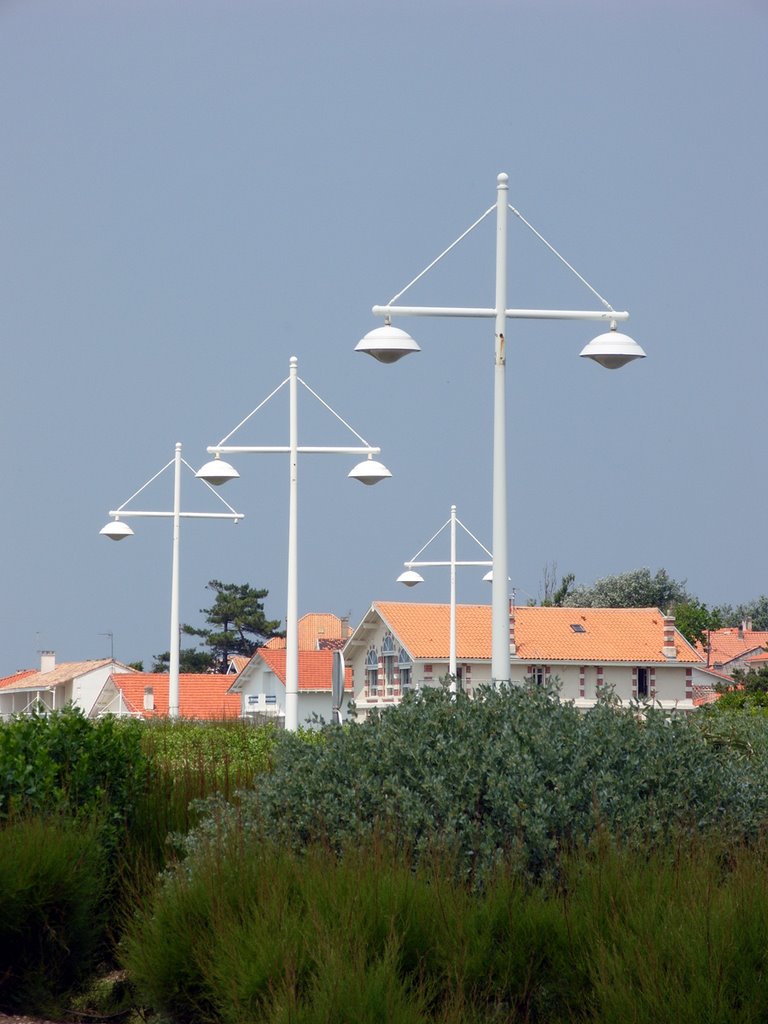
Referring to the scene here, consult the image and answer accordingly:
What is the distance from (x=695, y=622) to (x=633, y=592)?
10482mm

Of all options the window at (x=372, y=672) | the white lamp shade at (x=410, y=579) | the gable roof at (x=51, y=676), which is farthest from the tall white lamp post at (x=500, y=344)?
the gable roof at (x=51, y=676)

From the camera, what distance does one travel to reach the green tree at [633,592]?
10650cm

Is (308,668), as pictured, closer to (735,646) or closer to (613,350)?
(735,646)

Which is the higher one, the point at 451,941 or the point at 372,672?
the point at 372,672

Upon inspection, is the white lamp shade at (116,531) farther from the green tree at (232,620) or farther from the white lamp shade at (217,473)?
the green tree at (232,620)

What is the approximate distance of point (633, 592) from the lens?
106500mm

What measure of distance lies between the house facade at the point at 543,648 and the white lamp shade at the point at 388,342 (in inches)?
2326

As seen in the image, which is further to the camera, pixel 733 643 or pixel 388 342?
pixel 733 643

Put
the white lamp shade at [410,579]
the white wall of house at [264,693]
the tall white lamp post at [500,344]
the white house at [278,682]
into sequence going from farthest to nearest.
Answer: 1. the white wall of house at [264,693]
2. the white house at [278,682]
3. the white lamp shade at [410,579]
4. the tall white lamp post at [500,344]

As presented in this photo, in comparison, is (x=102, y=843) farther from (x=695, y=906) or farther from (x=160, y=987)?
(x=695, y=906)

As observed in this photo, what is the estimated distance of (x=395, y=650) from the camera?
75.5 m

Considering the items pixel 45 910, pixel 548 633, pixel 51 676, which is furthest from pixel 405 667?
pixel 45 910

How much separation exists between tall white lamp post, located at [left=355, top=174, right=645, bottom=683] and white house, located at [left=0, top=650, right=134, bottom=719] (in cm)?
7200

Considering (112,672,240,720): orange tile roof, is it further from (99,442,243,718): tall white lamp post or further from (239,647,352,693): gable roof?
(99,442,243,718): tall white lamp post
